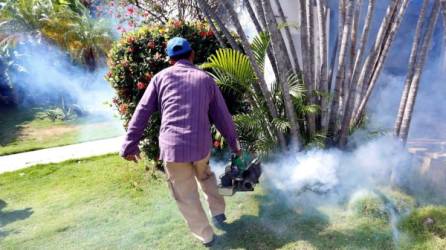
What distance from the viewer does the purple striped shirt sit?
10.9 ft

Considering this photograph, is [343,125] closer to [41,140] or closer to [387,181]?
[387,181]

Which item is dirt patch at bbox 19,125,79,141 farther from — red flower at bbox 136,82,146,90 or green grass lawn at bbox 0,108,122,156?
red flower at bbox 136,82,146,90


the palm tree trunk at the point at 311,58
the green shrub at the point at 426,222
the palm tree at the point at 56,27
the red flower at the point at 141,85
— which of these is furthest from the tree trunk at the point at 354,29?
the palm tree at the point at 56,27

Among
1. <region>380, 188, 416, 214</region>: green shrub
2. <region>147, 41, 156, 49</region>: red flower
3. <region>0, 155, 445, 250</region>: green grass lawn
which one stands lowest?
<region>0, 155, 445, 250</region>: green grass lawn

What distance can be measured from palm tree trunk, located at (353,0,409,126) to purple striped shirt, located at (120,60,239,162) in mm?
1871

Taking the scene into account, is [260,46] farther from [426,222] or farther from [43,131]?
[43,131]

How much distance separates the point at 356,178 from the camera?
13.7ft

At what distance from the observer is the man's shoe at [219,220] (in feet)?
12.5

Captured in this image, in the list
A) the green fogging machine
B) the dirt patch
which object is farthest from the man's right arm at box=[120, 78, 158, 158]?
the dirt patch

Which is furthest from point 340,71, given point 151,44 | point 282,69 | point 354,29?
point 151,44

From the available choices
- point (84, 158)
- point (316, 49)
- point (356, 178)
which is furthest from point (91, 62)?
point (356, 178)

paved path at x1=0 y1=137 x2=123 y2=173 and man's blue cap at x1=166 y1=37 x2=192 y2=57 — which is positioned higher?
man's blue cap at x1=166 y1=37 x2=192 y2=57

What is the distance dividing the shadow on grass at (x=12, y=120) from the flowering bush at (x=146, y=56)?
4.65m

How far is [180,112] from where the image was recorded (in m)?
3.32
